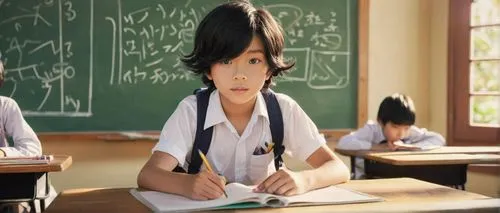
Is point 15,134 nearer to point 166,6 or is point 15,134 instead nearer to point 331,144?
point 166,6

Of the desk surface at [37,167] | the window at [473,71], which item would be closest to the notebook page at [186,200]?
the desk surface at [37,167]

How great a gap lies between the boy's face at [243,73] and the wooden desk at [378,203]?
12.7 inches

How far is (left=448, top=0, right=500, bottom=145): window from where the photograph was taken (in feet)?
14.5

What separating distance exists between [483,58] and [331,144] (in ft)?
3.86

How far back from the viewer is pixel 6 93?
417 cm

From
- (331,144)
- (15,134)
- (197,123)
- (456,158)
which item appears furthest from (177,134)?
(331,144)

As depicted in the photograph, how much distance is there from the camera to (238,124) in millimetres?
1737

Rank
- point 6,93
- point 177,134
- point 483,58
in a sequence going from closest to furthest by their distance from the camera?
point 177,134 → point 6,93 → point 483,58

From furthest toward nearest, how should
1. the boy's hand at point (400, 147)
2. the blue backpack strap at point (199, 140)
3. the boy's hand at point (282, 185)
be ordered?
the boy's hand at point (400, 147) → the blue backpack strap at point (199, 140) → the boy's hand at point (282, 185)

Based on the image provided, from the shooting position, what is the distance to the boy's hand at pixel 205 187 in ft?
4.34

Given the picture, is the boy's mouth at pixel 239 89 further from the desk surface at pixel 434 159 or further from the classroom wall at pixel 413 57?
the classroom wall at pixel 413 57

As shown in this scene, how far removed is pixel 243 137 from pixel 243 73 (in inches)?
9.1

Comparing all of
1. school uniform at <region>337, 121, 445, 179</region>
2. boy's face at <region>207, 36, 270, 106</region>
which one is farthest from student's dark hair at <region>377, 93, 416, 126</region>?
boy's face at <region>207, 36, 270, 106</region>

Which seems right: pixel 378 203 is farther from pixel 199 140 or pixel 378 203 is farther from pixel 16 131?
pixel 16 131
